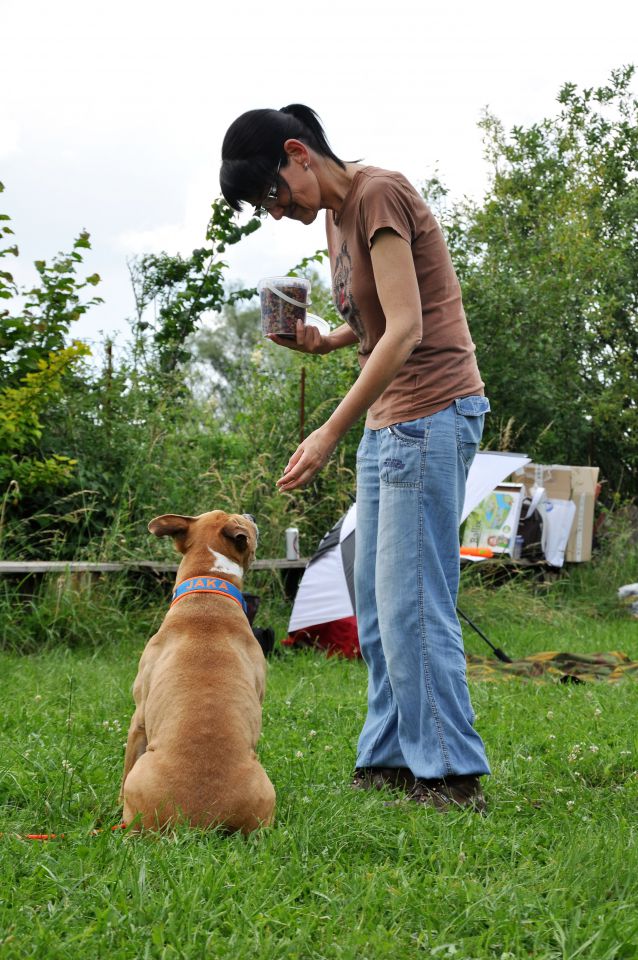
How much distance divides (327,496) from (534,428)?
439 cm

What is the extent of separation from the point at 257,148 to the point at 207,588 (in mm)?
1437

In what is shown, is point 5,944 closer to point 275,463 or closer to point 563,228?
point 275,463

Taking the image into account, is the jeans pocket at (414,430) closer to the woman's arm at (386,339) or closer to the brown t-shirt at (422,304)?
the brown t-shirt at (422,304)

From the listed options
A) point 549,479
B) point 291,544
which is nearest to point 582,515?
point 549,479

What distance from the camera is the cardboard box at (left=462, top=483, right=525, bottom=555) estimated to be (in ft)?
29.8

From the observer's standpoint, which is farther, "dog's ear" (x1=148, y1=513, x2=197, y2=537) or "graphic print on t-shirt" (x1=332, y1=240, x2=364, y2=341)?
"dog's ear" (x1=148, y1=513, x2=197, y2=537)

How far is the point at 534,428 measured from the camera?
11547 millimetres

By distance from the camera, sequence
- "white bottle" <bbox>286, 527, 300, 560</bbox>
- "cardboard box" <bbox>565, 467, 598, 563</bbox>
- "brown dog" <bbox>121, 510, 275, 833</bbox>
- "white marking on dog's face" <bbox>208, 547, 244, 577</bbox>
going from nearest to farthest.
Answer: "brown dog" <bbox>121, 510, 275, 833</bbox>
"white marking on dog's face" <bbox>208, 547, 244, 577</bbox>
"white bottle" <bbox>286, 527, 300, 560</bbox>
"cardboard box" <bbox>565, 467, 598, 563</bbox>

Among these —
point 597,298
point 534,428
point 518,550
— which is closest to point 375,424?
point 518,550

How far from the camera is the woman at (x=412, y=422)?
298cm

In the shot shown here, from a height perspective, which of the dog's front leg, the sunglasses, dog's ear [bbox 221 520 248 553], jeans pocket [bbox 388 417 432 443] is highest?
the sunglasses

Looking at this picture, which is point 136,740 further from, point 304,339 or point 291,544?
point 291,544

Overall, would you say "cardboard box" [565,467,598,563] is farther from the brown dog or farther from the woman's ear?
the woman's ear

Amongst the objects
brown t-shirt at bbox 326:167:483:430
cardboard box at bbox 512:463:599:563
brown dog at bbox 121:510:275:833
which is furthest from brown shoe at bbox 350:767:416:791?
cardboard box at bbox 512:463:599:563
